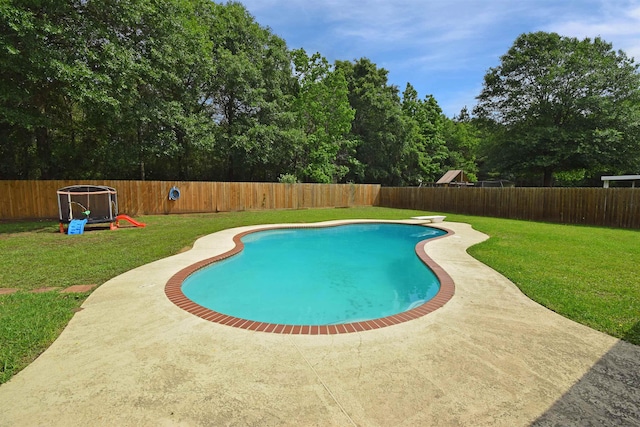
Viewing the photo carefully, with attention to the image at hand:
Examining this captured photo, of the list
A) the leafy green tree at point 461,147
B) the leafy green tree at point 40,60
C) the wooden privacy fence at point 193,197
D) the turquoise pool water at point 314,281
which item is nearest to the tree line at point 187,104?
the leafy green tree at point 40,60

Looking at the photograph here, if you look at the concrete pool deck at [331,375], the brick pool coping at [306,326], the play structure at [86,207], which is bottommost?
the brick pool coping at [306,326]

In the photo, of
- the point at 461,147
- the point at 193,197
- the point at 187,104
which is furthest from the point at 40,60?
the point at 461,147

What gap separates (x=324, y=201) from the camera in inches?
771

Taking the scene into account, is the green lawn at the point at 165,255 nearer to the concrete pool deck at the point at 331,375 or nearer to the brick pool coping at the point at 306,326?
the concrete pool deck at the point at 331,375

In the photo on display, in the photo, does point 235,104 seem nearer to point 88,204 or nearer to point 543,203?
point 88,204

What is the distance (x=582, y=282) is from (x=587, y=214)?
31.1ft

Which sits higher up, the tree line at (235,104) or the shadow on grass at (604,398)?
the tree line at (235,104)

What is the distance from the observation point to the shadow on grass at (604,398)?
5.88 ft

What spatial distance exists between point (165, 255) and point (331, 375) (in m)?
5.01

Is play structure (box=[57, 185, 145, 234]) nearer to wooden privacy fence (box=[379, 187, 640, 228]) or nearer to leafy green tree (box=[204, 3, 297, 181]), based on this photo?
leafy green tree (box=[204, 3, 297, 181])

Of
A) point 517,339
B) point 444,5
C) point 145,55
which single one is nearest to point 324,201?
point 145,55

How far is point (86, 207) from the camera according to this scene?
9.88 metres

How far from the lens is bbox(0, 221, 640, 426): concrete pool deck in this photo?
184 centimetres

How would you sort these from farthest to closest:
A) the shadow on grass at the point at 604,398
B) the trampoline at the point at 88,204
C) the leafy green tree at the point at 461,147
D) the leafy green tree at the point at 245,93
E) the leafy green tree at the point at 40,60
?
the leafy green tree at the point at 461,147, the leafy green tree at the point at 245,93, the trampoline at the point at 88,204, the leafy green tree at the point at 40,60, the shadow on grass at the point at 604,398
